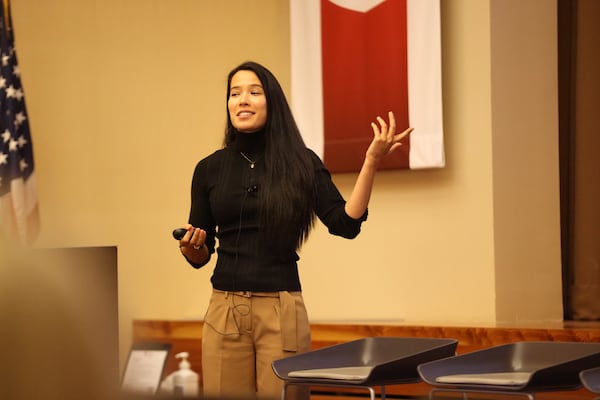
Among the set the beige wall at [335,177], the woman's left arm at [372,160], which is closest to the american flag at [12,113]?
the beige wall at [335,177]

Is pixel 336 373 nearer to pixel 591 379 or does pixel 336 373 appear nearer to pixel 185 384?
pixel 591 379

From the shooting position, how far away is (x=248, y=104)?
2219mm

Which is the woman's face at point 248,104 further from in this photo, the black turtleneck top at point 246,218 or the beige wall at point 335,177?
the beige wall at point 335,177

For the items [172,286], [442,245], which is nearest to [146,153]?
[172,286]

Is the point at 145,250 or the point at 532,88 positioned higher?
the point at 532,88

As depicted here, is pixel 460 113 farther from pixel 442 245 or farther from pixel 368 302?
pixel 368 302

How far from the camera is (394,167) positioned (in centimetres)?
475

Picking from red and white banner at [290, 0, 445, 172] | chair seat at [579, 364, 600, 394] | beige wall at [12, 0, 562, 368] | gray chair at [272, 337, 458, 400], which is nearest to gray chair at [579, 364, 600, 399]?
chair seat at [579, 364, 600, 394]

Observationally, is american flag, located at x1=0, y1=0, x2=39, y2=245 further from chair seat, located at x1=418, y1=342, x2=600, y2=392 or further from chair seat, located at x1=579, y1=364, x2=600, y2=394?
chair seat, located at x1=579, y1=364, x2=600, y2=394

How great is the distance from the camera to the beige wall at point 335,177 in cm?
465

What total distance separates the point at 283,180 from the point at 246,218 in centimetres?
14

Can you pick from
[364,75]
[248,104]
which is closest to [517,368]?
[248,104]

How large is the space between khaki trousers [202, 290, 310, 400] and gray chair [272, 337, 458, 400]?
0.12 feet

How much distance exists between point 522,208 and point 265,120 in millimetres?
2860
